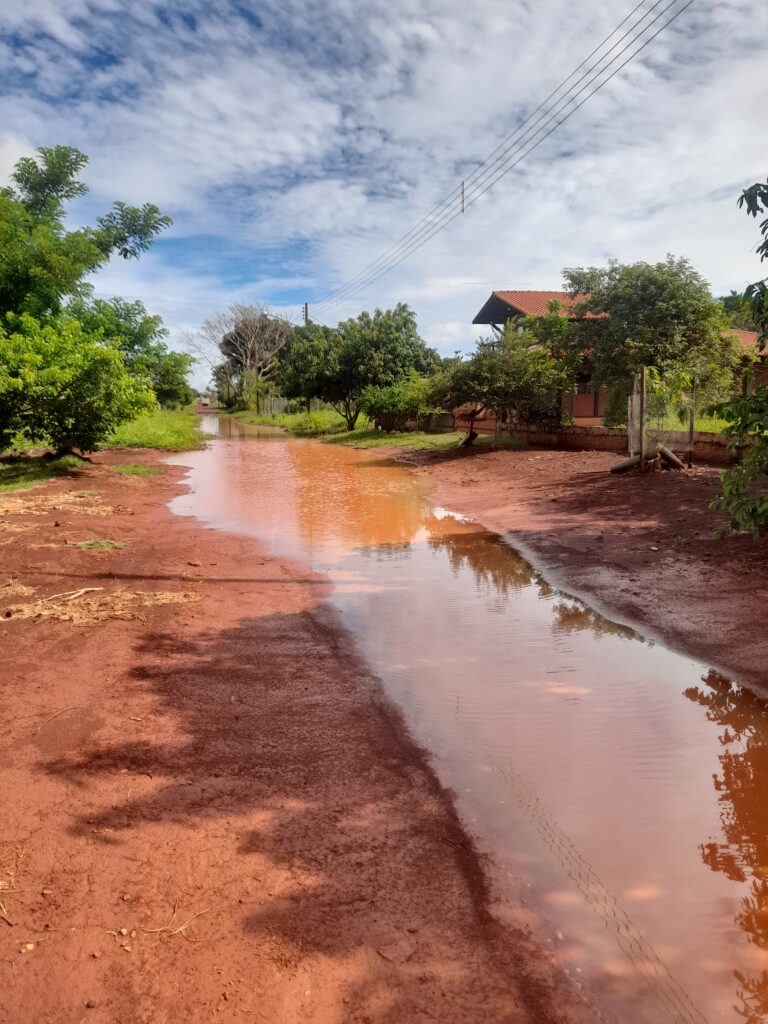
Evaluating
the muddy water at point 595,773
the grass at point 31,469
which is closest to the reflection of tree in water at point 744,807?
the muddy water at point 595,773

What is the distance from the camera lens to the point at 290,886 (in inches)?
117

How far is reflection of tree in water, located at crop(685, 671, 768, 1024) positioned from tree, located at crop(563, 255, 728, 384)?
1664cm

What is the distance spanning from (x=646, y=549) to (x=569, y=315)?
1624 centimetres

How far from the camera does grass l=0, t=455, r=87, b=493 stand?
50.9 ft

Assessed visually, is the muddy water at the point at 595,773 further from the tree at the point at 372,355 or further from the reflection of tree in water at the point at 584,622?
the tree at the point at 372,355

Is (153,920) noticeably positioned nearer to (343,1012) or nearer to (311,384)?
(343,1012)

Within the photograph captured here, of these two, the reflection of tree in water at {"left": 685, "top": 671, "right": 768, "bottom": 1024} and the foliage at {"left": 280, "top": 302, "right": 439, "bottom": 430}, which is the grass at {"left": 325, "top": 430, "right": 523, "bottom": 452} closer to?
the foliage at {"left": 280, "top": 302, "right": 439, "bottom": 430}

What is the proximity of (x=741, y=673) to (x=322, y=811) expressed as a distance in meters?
3.63

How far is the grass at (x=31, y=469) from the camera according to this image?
1550 cm

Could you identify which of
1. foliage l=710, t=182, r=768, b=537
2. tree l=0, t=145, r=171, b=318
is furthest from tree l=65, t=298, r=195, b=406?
→ foliage l=710, t=182, r=768, b=537

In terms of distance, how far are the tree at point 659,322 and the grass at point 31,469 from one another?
1618 cm

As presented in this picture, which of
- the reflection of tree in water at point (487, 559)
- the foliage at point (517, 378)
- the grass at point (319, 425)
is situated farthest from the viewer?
the grass at point (319, 425)

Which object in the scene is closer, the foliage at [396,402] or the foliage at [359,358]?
the foliage at [396,402]

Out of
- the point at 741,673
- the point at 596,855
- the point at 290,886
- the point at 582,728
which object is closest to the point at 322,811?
the point at 290,886
